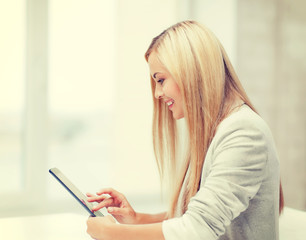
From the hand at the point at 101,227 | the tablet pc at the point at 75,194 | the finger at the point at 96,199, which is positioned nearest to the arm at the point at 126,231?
the hand at the point at 101,227

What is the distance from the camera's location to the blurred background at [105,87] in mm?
2109

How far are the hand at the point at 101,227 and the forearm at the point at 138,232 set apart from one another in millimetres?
12

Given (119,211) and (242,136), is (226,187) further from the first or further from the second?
(119,211)

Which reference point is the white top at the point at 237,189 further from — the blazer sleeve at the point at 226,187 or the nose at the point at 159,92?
the nose at the point at 159,92

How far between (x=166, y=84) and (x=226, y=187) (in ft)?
1.13

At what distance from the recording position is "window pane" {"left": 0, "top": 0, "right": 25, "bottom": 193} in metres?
2.08

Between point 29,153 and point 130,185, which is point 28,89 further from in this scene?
point 130,185

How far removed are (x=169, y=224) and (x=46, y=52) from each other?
1510mm

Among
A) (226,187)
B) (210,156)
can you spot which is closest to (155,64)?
(210,156)

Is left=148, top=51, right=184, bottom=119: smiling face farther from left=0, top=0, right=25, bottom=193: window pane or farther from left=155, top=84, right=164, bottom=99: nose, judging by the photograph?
left=0, top=0, right=25, bottom=193: window pane

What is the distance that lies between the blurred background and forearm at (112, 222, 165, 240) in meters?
1.34

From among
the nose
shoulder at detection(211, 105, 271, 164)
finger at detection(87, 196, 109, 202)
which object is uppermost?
the nose

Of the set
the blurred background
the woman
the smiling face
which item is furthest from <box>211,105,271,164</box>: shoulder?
the blurred background

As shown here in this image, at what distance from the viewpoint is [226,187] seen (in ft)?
2.73
